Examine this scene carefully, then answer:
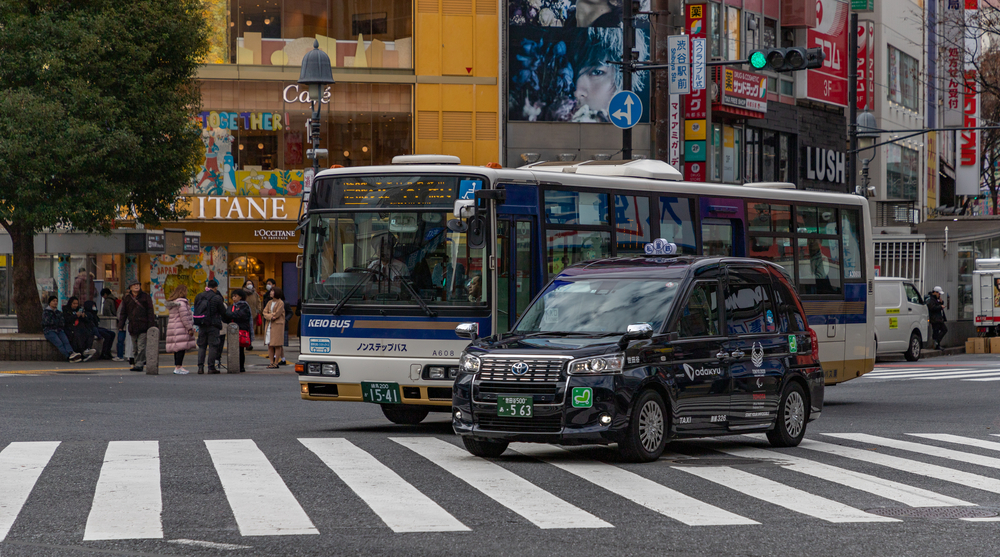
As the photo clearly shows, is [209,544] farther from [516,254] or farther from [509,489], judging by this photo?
[516,254]

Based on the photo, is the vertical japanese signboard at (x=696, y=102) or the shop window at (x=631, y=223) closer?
the shop window at (x=631, y=223)

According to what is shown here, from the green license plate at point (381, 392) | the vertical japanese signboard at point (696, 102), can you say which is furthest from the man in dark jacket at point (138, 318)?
the vertical japanese signboard at point (696, 102)

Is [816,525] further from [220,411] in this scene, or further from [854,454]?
[220,411]

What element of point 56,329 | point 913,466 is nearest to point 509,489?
point 913,466

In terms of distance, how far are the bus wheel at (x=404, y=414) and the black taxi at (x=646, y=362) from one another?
3.50m

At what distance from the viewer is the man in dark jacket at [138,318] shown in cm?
2597

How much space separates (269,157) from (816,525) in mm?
31360

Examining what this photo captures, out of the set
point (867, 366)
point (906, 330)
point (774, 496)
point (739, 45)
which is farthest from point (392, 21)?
point (774, 496)

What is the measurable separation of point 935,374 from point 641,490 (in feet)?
62.4

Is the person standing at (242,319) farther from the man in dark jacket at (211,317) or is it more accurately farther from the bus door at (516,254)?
the bus door at (516,254)

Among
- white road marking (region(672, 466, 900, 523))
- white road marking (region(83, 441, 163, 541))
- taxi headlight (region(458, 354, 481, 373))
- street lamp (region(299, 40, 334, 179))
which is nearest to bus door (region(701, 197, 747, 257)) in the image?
white road marking (region(672, 466, 900, 523))

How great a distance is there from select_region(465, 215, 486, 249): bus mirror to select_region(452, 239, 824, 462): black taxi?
1.30 m

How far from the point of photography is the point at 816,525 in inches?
319

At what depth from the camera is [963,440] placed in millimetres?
13828
